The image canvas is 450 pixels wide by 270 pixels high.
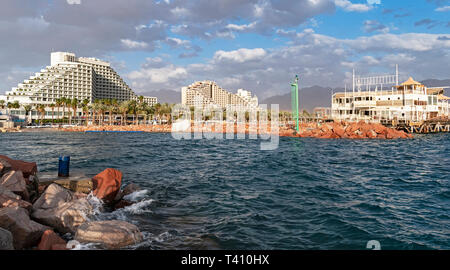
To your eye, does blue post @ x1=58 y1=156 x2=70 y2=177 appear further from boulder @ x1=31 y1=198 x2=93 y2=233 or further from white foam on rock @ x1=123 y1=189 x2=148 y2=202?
boulder @ x1=31 y1=198 x2=93 y2=233

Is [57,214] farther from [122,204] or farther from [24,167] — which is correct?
[24,167]

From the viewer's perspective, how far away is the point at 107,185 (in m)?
12.4

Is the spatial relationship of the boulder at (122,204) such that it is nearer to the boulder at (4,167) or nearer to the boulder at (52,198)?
the boulder at (52,198)

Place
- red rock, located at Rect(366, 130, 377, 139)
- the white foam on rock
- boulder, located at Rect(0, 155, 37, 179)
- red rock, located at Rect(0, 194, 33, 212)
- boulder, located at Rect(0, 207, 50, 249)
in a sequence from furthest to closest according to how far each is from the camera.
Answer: red rock, located at Rect(366, 130, 377, 139)
the white foam on rock
boulder, located at Rect(0, 155, 37, 179)
red rock, located at Rect(0, 194, 33, 212)
boulder, located at Rect(0, 207, 50, 249)

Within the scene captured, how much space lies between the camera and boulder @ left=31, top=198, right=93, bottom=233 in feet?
29.4

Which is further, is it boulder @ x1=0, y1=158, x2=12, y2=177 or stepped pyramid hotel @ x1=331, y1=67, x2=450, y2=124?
stepped pyramid hotel @ x1=331, y1=67, x2=450, y2=124

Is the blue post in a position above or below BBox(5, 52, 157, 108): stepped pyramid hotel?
below

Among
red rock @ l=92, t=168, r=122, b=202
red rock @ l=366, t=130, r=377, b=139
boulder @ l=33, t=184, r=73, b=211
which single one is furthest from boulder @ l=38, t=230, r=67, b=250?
red rock @ l=366, t=130, r=377, b=139

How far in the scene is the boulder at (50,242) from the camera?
716cm

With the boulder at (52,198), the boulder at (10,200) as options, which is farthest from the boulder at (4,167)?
the boulder at (52,198)

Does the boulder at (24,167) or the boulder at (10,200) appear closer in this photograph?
the boulder at (10,200)

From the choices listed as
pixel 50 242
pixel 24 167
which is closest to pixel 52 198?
pixel 50 242

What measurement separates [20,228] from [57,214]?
1.59 metres
